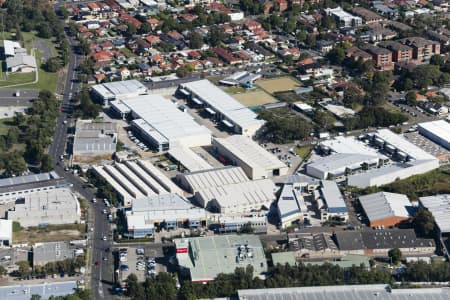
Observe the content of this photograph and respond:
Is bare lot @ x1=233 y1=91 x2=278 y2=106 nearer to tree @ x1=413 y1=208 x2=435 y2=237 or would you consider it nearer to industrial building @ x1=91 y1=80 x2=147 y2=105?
industrial building @ x1=91 y1=80 x2=147 y2=105

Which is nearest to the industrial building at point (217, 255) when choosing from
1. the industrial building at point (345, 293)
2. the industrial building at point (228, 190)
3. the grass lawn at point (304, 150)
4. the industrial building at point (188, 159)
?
the industrial building at point (345, 293)

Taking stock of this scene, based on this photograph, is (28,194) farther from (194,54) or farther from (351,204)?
(194,54)

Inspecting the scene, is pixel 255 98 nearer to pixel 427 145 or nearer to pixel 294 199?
pixel 427 145

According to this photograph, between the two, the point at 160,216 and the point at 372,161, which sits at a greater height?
the point at 160,216

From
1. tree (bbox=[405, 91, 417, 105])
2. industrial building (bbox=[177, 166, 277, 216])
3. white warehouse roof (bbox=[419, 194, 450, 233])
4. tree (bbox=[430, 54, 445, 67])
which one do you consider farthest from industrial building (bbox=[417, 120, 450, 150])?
industrial building (bbox=[177, 166, 277, 216])

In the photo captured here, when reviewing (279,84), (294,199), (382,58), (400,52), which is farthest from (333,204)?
(400,52)

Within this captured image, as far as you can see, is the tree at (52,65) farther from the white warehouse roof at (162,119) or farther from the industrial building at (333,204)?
the industrial building at (333,204)
